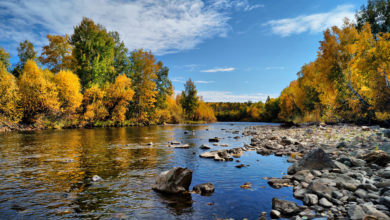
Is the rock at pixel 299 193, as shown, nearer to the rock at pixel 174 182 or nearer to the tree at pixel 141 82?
the rock at pixel 174 182

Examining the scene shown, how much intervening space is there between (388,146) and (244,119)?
12596 cm

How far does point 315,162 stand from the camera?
862cm

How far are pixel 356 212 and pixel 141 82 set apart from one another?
53.2 m

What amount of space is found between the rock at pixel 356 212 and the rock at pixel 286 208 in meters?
1.07

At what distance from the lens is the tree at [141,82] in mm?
53812

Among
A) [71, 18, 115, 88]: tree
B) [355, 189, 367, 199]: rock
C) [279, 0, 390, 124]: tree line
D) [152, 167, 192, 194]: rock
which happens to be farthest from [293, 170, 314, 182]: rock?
[71, 18, 115, 88]: tree

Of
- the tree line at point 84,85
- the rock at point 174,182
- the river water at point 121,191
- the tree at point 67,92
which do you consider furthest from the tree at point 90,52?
the rock at point 174,182

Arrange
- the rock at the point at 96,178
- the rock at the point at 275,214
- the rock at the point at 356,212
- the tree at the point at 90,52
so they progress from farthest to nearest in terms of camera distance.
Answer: the tree at the point at 90,52 → the rock at the point at 96,178 → the rock at the point at 275,214 → the rock at the point at 356,212

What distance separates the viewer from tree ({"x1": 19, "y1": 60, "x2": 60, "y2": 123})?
115 ft

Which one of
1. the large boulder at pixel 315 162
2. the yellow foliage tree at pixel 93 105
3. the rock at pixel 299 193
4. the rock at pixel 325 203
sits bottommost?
the rock at pixel 299 193

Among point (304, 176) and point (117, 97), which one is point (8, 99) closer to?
point (117, 97)

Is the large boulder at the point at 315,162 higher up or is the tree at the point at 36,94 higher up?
the tree at the point at 36,94

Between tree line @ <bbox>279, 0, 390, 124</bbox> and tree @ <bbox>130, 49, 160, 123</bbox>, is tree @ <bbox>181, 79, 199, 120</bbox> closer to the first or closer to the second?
tree @ <bbox>130, 49, 160, 123</bbox>

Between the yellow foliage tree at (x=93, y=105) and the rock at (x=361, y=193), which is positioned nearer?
the rock at (x=361, y=193)
